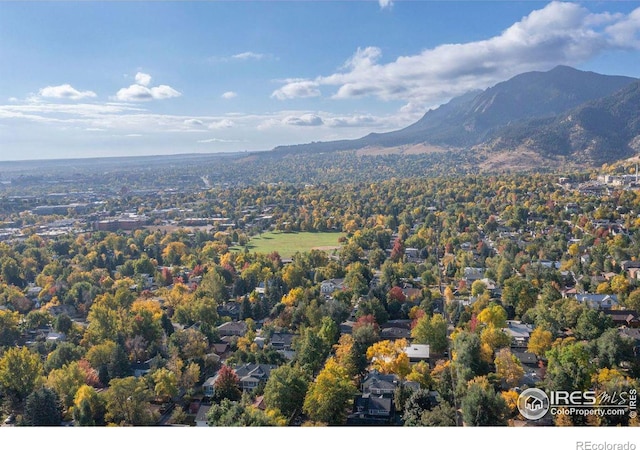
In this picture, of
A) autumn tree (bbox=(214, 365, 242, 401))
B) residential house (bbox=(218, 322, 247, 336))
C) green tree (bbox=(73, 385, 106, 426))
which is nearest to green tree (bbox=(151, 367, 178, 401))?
autumn tree (bbox=(214, 365, 242, 401))

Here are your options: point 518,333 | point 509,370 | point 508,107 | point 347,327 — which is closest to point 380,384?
point 509,370

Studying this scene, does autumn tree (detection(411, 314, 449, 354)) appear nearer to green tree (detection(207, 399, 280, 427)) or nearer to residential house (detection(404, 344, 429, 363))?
residential house (detection(404, 344, 429, 363))

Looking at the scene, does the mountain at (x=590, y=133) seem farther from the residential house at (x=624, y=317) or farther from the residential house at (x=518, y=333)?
the residential house at (x=518, y=333)

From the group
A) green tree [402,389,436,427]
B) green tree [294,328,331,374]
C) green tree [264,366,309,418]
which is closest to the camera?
green tree [402,389,436,427]

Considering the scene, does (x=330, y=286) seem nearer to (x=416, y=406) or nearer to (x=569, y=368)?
(x=416, y=406)

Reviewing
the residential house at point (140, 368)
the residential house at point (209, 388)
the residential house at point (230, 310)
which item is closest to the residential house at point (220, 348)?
the residential house at point (140, 368)

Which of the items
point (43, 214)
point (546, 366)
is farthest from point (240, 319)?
point (43, 214)
